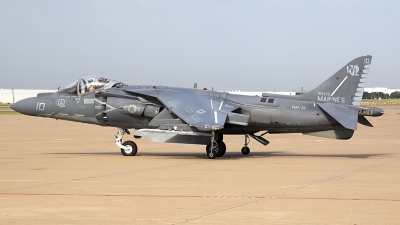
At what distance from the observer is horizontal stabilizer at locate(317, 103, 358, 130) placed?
771 inches

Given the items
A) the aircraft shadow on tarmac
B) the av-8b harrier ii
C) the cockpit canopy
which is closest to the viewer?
the av-8b harrier ii

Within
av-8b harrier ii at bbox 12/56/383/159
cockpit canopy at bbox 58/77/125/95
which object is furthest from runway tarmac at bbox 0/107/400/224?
cockpit canopy at bbox 58/77/125/95

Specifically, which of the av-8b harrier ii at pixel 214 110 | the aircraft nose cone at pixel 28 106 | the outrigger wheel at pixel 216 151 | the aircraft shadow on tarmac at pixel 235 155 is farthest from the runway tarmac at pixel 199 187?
the aircraft nose cone at pixel 28 106

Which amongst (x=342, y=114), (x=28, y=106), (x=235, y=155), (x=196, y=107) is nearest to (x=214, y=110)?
(x=196, y=107)

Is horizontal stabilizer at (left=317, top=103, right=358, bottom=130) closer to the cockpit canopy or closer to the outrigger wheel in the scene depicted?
the outrigger wheel

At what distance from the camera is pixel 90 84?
2220 cm

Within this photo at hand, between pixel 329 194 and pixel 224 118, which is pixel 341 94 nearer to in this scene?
pixel 224 118

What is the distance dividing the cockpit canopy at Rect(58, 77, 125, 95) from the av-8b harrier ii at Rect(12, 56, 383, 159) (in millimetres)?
→ 35

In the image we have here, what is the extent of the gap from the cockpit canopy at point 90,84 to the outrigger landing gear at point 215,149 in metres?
4.03

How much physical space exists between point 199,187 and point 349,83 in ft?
29.7

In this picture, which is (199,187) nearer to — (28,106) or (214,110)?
(214,110)

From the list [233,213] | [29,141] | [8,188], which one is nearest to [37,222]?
[233,213]

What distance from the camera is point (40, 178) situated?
1522 cm

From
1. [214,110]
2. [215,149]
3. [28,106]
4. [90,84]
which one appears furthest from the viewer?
[28,106]
